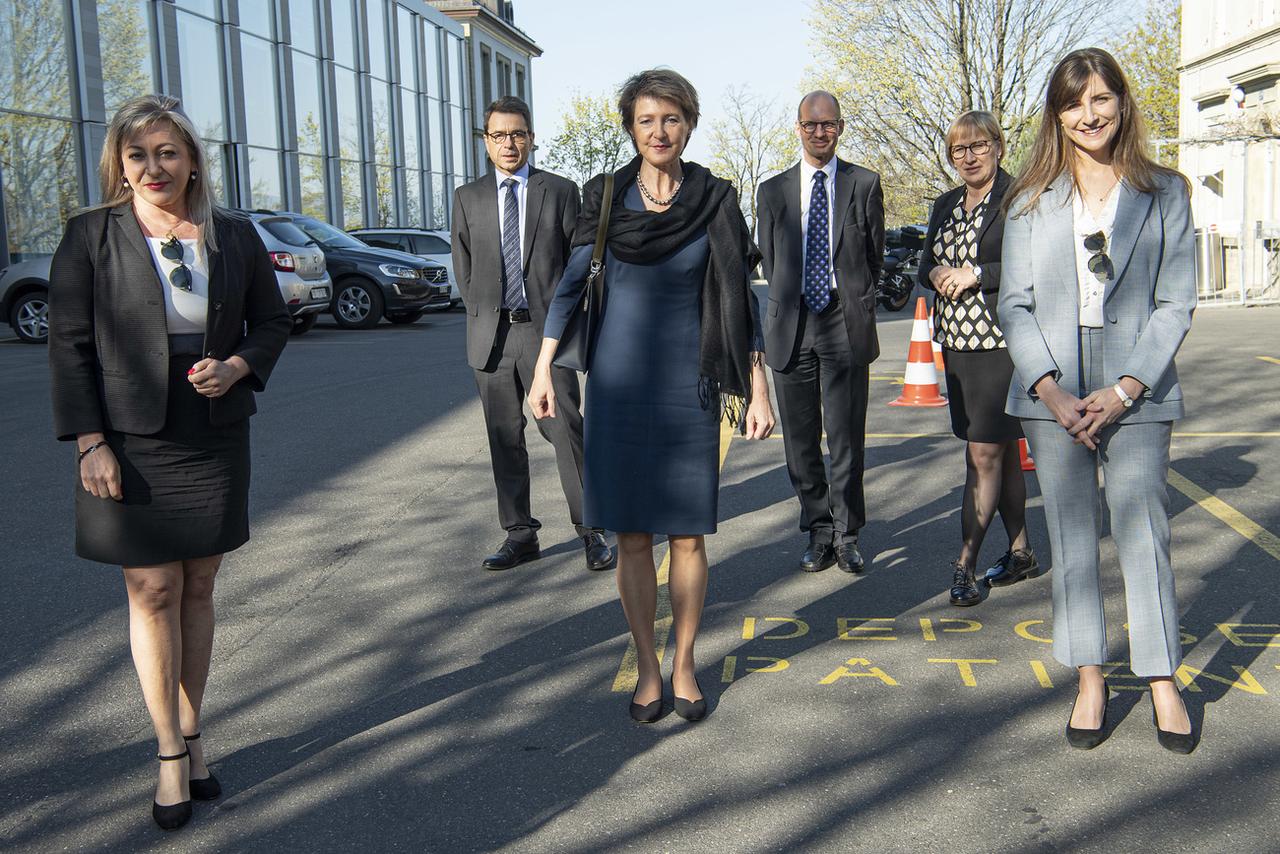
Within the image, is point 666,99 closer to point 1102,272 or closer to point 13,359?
point 1102,272

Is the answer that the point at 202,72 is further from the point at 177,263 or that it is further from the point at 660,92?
the point at 177,263

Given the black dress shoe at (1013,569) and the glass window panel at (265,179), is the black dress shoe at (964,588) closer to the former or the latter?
the black dress shoe at (1013,569)

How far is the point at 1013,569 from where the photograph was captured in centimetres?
573

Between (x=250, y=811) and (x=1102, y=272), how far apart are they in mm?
2757

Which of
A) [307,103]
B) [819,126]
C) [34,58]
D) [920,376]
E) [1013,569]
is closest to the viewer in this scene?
[1013,569]

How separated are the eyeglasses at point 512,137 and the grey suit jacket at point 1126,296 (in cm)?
276

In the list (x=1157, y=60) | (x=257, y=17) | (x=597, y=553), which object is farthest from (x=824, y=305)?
(x=1157, y=60)

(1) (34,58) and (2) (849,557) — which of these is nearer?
(2) (849,557)

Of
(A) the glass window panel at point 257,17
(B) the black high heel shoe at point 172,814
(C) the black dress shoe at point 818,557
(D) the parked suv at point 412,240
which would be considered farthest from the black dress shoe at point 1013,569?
(A) the glass window panel at point 257,17

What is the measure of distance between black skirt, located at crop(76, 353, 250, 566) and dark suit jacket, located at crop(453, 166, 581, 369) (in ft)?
8.45

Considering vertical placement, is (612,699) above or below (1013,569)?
below

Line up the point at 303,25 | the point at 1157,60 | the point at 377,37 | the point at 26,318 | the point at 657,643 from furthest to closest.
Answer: the point at 1157,60
the point at 377,37
the point at 303,25
the point at 26,318
the point at 657,643

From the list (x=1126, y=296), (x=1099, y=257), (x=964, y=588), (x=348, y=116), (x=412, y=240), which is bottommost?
(x=964, y=588)

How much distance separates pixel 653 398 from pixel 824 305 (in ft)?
6.40
